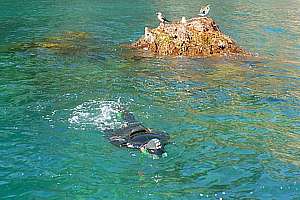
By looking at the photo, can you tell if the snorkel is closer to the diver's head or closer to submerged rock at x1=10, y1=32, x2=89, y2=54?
the diver's head

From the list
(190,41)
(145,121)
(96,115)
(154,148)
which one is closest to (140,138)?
(154,148)

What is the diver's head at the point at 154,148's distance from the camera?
12.6m

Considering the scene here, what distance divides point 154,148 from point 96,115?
363cm

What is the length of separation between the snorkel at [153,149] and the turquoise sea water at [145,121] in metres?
0.27

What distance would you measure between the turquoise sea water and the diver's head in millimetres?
293

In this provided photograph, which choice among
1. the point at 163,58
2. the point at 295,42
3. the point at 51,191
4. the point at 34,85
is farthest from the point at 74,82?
the point at 295,42

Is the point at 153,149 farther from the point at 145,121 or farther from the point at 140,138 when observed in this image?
the point at 145,121

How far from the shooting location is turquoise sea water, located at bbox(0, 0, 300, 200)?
11148 mm

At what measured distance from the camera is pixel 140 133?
43.9ft

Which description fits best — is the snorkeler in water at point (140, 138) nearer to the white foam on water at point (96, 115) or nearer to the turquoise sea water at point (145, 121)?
the turquoise sea water at point (145, 121)

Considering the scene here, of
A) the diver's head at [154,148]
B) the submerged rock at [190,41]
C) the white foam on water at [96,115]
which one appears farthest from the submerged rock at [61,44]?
the diver's head at [154,148]

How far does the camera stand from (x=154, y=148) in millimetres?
12641

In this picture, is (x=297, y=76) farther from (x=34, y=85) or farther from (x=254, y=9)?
(x=254, y=9)

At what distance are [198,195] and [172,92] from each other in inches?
328
